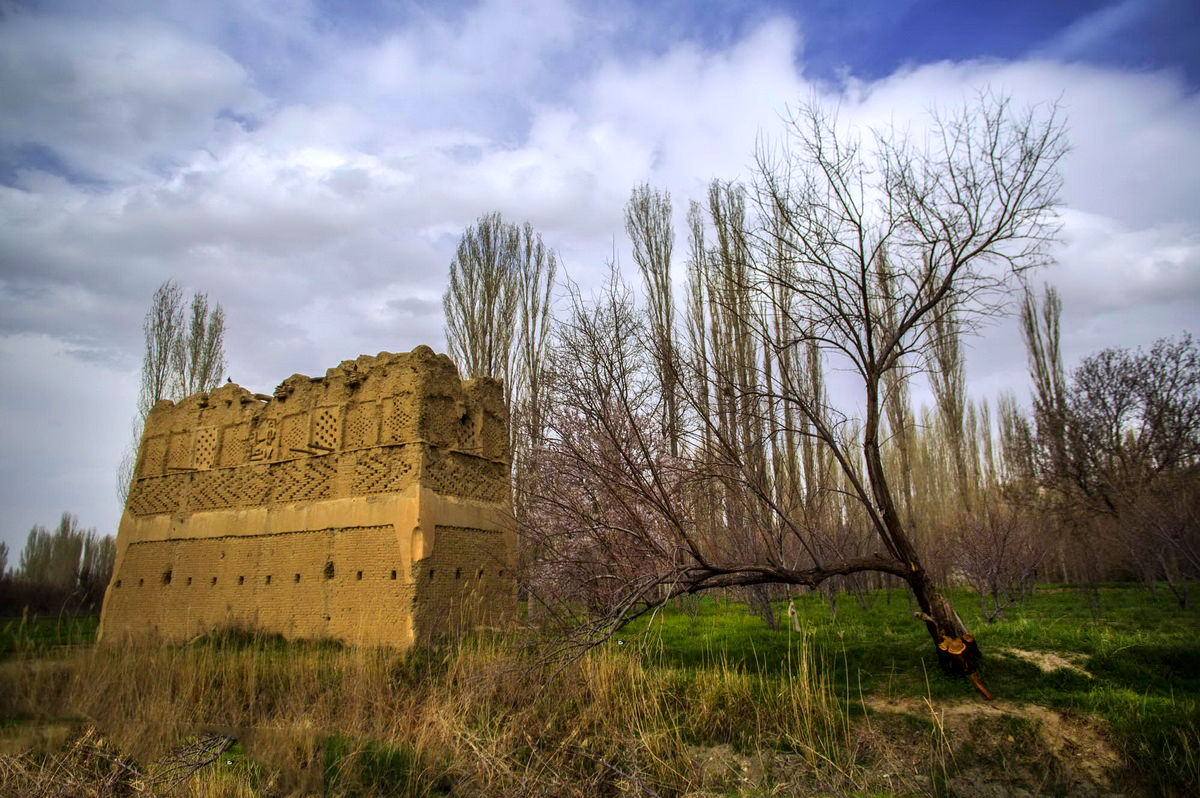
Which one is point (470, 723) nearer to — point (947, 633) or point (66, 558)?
point (947, 633)

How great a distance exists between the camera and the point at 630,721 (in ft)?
Answer: 22.0

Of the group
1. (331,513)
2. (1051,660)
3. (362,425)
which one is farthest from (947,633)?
(362,425)

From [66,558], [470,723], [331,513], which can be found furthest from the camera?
[66,558]

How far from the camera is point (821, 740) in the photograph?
6.01 meters

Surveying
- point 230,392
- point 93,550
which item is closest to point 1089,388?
point 230,392

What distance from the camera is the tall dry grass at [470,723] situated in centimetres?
591

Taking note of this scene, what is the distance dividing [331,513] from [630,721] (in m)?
6.76

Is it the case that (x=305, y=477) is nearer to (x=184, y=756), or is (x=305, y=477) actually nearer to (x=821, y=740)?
(x=184, y=756)

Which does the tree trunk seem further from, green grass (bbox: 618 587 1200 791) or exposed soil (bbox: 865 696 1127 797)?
exposed soil (bbox: 865 696 1127 797)

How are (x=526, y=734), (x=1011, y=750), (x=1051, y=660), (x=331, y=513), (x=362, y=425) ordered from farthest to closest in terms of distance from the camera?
(x=362, y=425)
(x=331, y=513)
(x=1051, y=660)
(x=526, y=734)
(x=1011, y=750)

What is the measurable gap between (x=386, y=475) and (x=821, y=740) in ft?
24.9

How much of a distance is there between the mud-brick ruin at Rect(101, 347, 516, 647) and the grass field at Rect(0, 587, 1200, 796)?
90.3 inches

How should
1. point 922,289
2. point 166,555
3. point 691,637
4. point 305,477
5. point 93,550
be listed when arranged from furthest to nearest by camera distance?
point 93,550
point 166,555
point 305,477
point 691,637
point 922,289

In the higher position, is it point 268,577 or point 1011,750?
point 268,577
